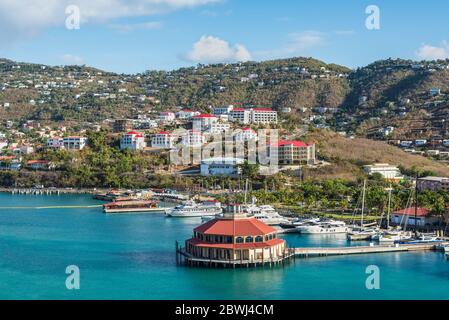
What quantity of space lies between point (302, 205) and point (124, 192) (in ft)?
81.9

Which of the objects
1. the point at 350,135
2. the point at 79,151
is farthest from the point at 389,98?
the point at 79,151

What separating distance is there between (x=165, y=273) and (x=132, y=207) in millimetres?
36378

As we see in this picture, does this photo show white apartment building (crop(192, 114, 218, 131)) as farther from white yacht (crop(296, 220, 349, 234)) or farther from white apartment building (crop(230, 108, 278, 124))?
white yacht (crop(296, 220, 349, 234))

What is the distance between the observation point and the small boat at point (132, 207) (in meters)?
76.8

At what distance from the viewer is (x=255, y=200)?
73562mm

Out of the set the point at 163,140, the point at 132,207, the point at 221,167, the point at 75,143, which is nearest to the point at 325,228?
the point at 132,207

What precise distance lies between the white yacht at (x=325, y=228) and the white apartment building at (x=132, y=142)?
50913 mm

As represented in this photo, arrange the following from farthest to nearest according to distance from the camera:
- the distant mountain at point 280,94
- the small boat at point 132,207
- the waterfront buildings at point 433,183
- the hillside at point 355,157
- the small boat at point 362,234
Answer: the distant mountain at point 280,94, the hillside at point 355,157, the waterfront buildings at point 433,183, the small boat at point 132,207, the small boat at point 362,234

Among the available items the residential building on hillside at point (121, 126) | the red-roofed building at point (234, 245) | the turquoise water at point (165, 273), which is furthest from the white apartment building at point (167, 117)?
the red-roofed building at point (234, 245)

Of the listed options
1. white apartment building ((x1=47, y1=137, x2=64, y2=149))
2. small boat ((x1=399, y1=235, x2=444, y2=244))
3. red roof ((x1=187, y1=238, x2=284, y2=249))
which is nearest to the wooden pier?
small boat ((x1=399, y1=235, x2=444, y2=244))

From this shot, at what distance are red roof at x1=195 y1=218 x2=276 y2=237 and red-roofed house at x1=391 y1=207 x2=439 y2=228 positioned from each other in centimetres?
1651

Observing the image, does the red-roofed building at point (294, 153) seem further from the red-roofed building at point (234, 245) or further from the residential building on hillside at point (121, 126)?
the red-roofed building at point (234, 245)
